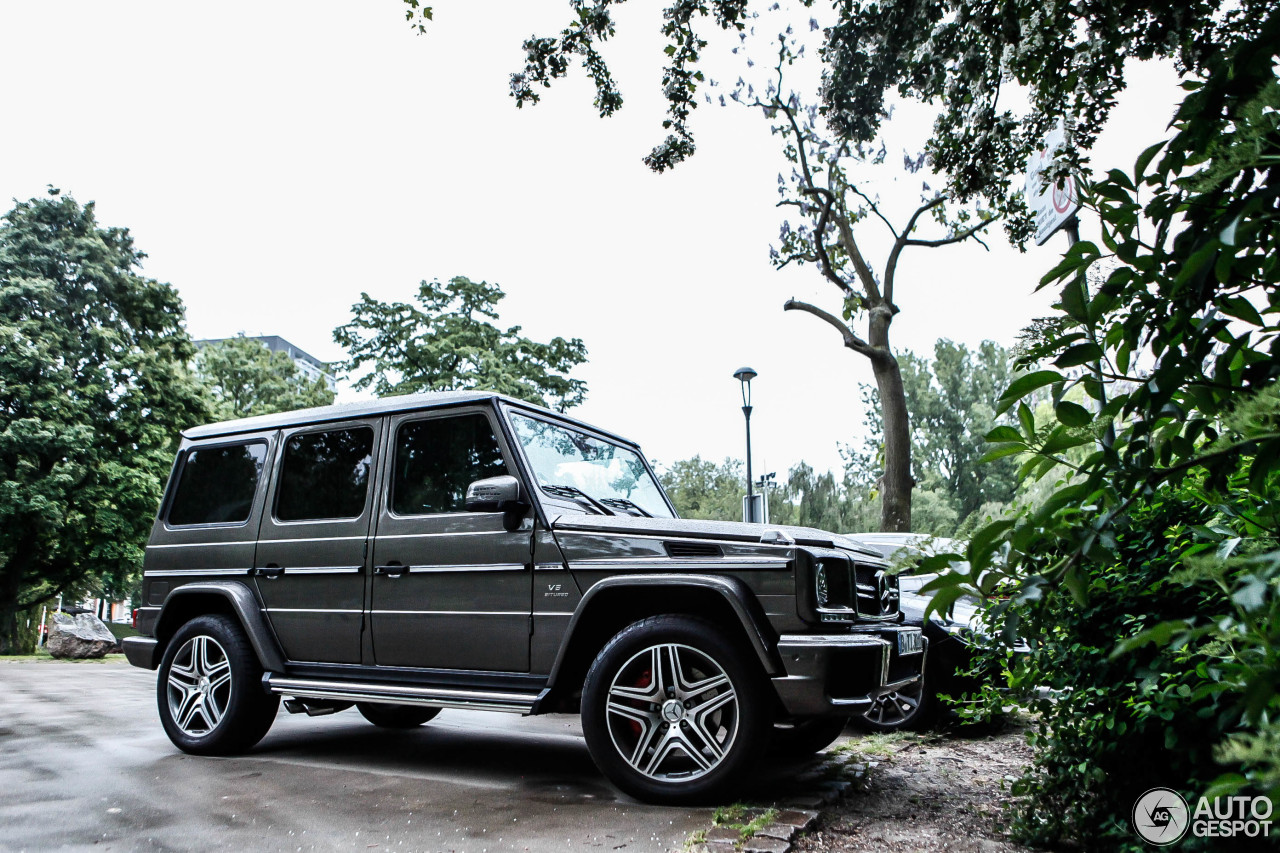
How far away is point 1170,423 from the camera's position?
1444mm

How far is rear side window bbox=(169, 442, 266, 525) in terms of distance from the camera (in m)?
6.30

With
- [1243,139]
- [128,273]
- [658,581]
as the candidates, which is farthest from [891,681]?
[128,273]

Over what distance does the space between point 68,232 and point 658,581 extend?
26.6 metres

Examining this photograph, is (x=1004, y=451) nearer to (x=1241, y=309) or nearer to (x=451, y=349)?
(x=1241, y=309)

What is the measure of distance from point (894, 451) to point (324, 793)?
11829 millimetres

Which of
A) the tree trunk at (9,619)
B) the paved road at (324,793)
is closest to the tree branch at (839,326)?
the paved road at (324,793)

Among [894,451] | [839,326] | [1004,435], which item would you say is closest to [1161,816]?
[1004,435]

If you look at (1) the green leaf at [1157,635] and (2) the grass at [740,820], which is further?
(2) the grass at [740,820]

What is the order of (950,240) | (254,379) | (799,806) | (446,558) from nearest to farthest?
1. (799,806)
2. (446,558)
3. (950,240)
4. (254,379)

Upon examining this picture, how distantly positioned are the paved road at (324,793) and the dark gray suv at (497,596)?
1.35 feet

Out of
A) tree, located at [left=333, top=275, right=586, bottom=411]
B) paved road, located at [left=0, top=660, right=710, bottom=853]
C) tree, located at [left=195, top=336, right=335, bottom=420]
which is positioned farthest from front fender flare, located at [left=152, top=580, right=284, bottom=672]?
tree, located at [left=195, top=336, right=335, bottom=420]

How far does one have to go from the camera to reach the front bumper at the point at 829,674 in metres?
4.08

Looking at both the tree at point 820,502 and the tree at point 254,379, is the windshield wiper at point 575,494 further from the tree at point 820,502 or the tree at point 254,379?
the tree at point 254,379

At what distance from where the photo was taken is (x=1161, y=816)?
9.75 feet
